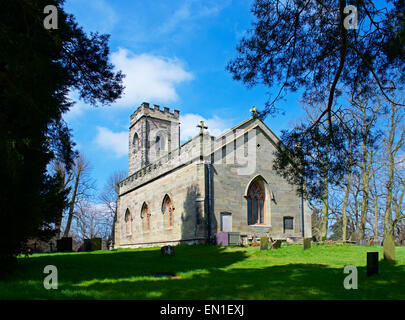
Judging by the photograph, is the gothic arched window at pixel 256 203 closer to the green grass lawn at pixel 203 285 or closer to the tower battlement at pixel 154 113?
the green grass lawn at pixel 203 285

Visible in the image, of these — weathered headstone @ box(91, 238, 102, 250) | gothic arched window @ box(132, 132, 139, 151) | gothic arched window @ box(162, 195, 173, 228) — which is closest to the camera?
gothic arched window @ box(162, 195, 173, 228)

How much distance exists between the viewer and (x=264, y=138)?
2308 cm

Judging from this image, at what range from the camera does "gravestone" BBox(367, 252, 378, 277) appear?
29.1ft

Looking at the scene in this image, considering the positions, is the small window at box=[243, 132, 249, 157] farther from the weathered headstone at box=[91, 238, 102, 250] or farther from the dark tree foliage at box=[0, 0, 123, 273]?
the dark tree foliage at box=[0, 0, 123, 273]

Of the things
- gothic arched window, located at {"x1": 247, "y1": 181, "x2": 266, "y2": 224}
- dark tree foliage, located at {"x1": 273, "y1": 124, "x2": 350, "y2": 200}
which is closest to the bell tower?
gothic arched window, located at {"x1": 247, "y1": 181, "x2": 266, "y2": 224}

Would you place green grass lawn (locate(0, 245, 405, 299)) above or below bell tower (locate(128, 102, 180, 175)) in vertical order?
below

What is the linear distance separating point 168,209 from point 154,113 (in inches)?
686

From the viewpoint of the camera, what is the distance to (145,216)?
26.6 m

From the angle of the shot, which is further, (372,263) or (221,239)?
(221,239)

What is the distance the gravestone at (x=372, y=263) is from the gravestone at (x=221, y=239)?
10.0 metres

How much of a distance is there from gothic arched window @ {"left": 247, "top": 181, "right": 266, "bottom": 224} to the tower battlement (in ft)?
63.4

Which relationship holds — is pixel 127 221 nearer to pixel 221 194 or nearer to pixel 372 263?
pixel 221 194

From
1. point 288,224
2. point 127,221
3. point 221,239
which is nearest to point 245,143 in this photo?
point 288,224
